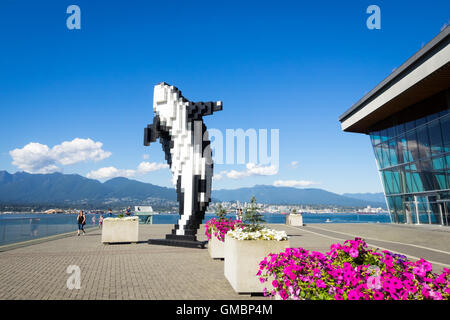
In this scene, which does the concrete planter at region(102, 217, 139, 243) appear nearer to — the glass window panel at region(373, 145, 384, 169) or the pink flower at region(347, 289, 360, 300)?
the pink flower at region(347, 289, 360, 300)

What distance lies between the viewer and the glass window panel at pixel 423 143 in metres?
27.4

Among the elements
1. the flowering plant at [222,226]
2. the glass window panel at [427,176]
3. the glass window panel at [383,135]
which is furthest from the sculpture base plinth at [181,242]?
the glass window panel at [383,135]

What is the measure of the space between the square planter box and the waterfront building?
2277 centimetres

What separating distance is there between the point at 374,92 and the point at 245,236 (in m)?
29.5

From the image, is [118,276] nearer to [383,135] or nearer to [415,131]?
[415,131]

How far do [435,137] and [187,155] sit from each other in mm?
24377

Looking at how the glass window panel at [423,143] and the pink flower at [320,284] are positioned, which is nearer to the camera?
the pink flower at [320,284]

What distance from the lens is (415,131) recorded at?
2895 centimetres

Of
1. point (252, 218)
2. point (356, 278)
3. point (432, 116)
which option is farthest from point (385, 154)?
point (356, 278)

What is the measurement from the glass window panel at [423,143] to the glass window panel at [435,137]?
501 millimetres

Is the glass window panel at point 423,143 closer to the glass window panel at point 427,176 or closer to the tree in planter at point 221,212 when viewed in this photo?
the glass window panel at point 427,176

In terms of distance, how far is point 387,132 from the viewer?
33281 millimetres

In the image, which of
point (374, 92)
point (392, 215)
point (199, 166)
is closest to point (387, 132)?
point (374, 92)
